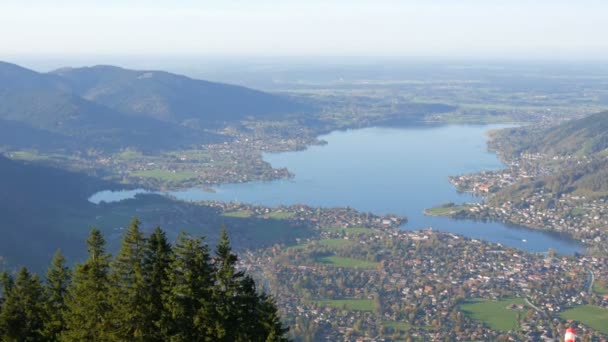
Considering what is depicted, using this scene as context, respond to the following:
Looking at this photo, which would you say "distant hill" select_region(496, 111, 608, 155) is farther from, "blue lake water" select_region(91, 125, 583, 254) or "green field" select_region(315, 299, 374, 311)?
"green field" select_region(315, 299, 374, 311)

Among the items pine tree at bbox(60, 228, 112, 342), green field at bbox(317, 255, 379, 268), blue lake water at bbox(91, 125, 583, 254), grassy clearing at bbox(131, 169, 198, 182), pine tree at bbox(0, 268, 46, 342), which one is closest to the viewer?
pine tree at bbox(60, 228, 112, 342)

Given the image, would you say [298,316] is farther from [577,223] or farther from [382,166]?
[382,166]

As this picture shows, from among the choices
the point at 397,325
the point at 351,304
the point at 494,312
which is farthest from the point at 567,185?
the point at 397,325

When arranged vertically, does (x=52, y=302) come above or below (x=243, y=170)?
above

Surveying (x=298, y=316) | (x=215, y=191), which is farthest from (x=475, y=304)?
(x=215, y=191)

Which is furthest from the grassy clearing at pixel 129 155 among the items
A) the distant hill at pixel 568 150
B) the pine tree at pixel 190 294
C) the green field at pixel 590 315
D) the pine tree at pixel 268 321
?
the pine tree at pixel 190 294

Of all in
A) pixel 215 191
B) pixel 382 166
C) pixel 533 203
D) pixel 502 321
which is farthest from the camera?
pixel 382 166

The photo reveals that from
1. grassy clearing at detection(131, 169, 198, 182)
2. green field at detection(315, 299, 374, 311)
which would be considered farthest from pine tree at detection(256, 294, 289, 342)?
grassy clearing at detection(131, 169, 198, 182)
